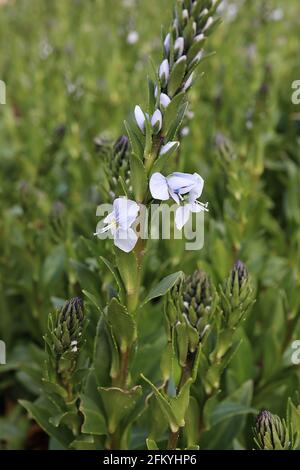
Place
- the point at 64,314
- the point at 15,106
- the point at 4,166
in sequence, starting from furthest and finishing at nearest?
the point at 15,106 → the point at 4,166 → the point at 64,314

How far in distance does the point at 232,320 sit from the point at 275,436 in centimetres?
31

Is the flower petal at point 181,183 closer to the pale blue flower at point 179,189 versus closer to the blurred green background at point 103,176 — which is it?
the pale blue flower at point 179,189

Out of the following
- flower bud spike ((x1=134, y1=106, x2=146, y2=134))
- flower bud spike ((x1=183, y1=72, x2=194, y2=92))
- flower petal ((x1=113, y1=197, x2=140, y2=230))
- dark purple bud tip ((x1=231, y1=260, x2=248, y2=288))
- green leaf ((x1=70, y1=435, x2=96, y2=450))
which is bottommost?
green leaf ((x1=70, y1=435, x2=96, y2=450))

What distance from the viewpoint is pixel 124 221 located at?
3.61ft

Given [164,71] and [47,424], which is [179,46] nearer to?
[164,71]

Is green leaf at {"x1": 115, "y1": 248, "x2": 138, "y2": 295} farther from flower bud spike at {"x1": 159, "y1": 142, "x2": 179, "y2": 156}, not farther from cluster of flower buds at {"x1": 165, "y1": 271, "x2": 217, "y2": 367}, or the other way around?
flower bud spike at {"x1": 159, "y1": 142, "x2": 179, "y2": 156}

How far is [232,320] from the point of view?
55.9 inches

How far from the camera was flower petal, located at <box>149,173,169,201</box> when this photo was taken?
3.59ft

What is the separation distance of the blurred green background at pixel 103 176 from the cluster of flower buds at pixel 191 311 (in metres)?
0.43

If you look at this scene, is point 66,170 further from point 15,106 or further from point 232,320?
point 232,320

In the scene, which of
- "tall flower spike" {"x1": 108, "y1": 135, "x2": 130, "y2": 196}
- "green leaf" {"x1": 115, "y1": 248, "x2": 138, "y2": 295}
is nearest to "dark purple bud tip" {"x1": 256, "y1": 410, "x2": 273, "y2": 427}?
"green leaf" {"x1": 115, "y1": 248, "x2": 138, "y2": 295}

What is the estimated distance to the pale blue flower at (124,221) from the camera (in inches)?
43.4

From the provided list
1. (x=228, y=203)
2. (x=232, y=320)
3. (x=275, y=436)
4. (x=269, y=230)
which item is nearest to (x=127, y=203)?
(x=232, y=320)

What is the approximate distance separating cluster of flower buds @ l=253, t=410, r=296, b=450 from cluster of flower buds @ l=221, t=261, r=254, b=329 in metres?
0.27
